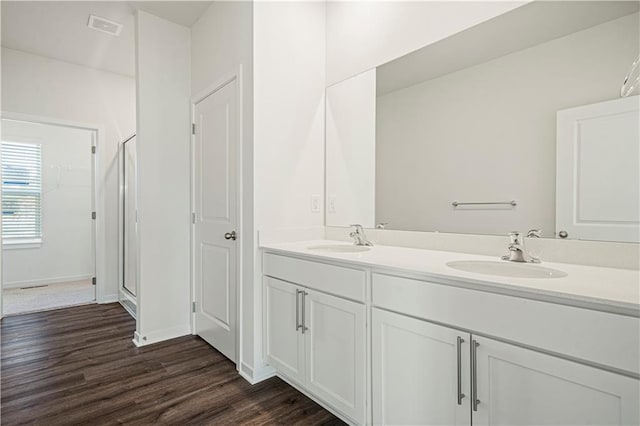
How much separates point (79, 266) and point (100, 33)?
3421mm

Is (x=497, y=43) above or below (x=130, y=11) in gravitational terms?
below

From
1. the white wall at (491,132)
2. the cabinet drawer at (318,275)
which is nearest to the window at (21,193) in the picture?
the cabinet drawer at (318,275)

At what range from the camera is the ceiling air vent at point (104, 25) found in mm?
2891

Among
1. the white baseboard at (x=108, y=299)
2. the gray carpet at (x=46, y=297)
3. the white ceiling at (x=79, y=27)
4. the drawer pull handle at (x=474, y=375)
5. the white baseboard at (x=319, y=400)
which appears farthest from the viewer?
the white baseboard at (x=108, y=299)

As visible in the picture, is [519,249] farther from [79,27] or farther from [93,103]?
[93,103]

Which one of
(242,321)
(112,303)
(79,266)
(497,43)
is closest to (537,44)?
(497,43)

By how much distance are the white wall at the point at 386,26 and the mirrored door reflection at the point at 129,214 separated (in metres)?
2.44

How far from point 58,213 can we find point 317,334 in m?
4.87

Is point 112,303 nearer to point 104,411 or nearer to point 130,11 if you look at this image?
point 104,411

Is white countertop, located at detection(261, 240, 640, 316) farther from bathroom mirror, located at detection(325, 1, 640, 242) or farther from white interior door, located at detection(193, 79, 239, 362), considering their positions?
white interior door, located at detection(193, 79, 239, 362)

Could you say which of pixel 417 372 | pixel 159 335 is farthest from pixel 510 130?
pixel 159 335

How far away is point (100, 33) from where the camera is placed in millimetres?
3133

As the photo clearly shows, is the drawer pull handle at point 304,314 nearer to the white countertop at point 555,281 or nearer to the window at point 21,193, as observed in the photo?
the white countertop at point 555,281

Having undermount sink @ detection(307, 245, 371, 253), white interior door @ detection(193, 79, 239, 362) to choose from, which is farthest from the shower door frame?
undermount sink @ detection(307, 245, 371, 253)
